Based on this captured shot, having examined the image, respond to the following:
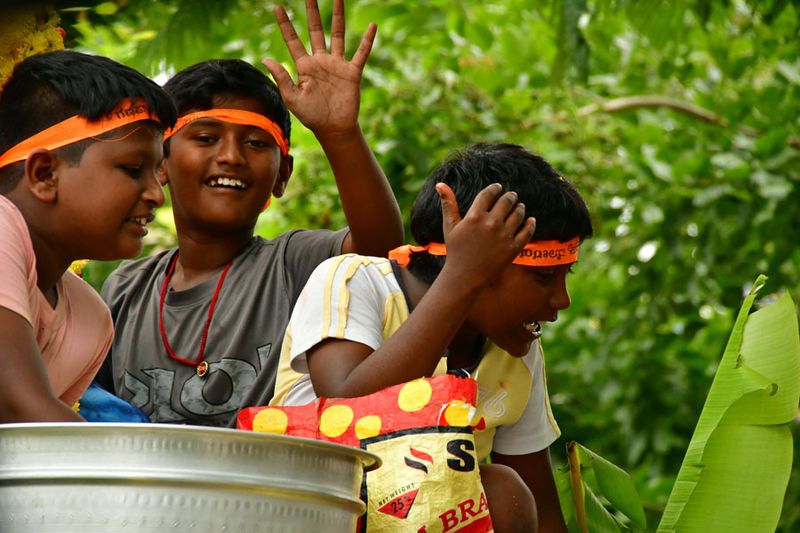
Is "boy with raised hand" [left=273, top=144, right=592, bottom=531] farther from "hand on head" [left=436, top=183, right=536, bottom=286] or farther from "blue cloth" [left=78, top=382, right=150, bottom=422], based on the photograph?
"blue cloth" [left=78, top=382, right=150, bottom=422]

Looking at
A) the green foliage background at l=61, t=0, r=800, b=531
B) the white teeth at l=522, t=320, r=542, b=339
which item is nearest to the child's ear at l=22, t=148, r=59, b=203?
the white teeth at l=522, t=320, r=542, b=339

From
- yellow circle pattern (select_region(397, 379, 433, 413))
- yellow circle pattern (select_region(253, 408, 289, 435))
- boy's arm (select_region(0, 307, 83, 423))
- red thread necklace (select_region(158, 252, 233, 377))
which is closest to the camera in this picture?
boy's arm (select_region(0, 307, 83, 423))

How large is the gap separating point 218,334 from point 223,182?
15.6 inches

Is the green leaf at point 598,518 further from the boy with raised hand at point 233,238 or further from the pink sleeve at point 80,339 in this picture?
the pink sleeve at point 80,339

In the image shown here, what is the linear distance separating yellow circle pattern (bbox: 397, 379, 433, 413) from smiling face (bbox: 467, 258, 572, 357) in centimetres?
61

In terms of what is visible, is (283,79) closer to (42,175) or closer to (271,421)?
(42,175)

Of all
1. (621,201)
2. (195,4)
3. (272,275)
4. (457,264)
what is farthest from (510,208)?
(621,201)

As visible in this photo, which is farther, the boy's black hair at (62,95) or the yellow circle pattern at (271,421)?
the boy's black hair at (62,95)

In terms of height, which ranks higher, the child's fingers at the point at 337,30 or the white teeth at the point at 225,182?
the child's fingers at the point at 337,30

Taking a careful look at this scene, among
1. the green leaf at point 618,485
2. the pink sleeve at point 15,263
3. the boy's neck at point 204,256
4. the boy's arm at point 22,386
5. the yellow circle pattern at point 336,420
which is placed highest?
the pink sleeve at point 15,263

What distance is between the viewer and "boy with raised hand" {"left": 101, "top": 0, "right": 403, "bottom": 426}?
271cm

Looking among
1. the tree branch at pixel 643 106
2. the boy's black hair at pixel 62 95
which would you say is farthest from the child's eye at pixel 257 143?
the tree branch at pixel 643 106

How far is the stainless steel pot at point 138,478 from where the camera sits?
4.88ft

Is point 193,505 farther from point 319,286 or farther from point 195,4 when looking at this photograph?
point 195,4
